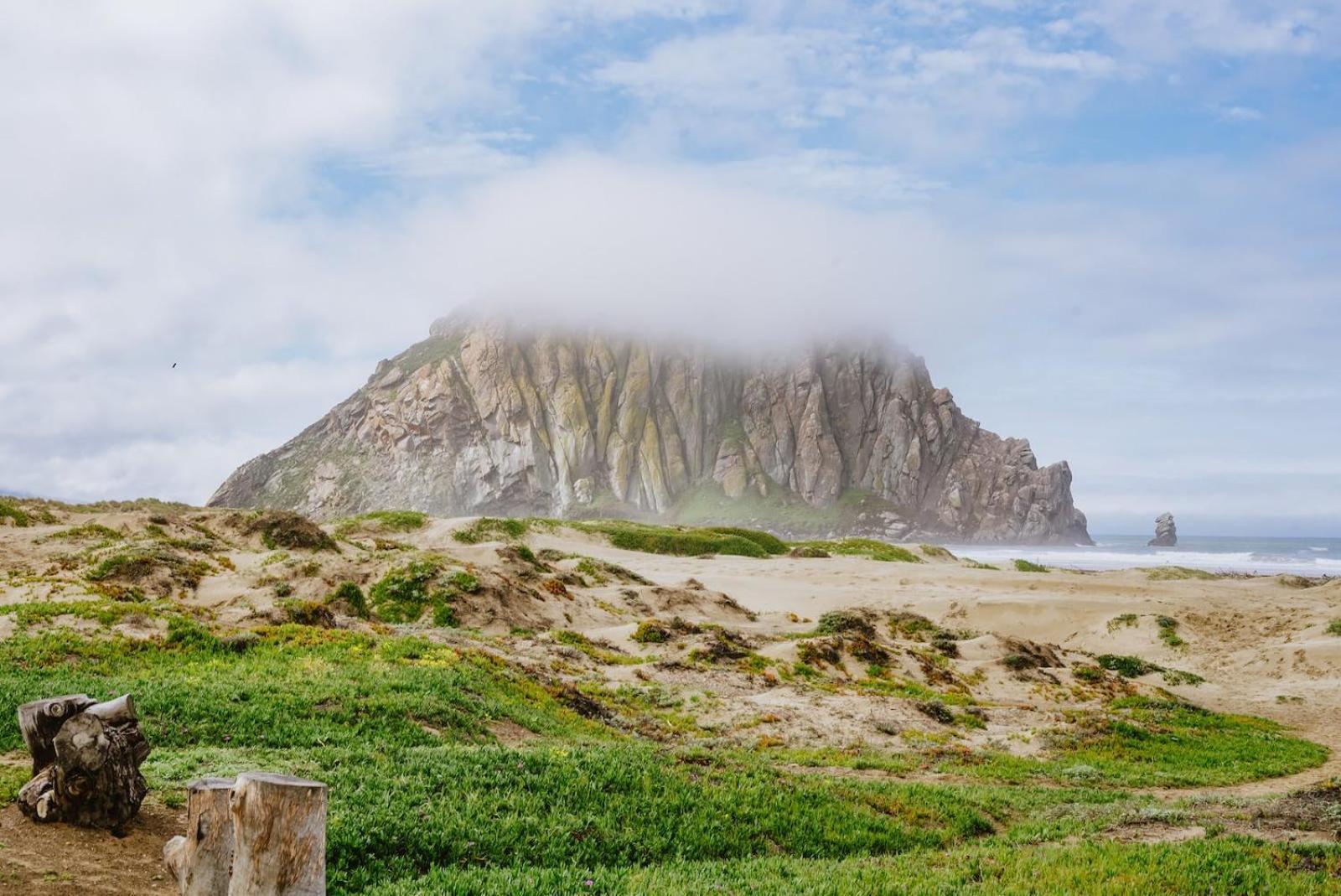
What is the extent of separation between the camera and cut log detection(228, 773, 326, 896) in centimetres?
655

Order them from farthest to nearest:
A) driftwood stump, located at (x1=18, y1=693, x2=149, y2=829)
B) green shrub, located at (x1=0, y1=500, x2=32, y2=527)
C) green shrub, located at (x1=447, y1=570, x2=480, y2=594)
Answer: green shrub, located at (x1=0, y1=500, x2=32, y2=527), green shrub, located at (x1=447, y1=570, x2=480, y2=594), driftwood stump, located at (x1=18, y1=693, x2=149, y2=829)

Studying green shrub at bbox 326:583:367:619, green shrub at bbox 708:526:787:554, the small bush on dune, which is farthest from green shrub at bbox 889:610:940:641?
green shrub at bbox 708:526:787:554

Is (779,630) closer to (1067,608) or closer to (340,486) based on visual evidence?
(1067,608)

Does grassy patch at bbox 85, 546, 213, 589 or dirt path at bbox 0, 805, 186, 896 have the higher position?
grassy patch at bbox 85, 546, 213, 589

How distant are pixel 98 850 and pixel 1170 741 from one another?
26585 mm

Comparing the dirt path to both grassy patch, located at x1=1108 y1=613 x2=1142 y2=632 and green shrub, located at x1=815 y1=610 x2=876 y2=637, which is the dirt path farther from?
grassy patch, located at x1=1108 y1=613 x2=1142 y2=632

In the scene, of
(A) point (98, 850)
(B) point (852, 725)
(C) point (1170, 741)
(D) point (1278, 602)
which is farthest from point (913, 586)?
(A) point (98, 850)

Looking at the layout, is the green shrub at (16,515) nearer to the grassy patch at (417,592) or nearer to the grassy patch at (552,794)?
the grassy patch at (417,592)

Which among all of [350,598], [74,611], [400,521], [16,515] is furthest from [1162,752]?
[400,521]

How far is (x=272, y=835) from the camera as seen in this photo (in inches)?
259

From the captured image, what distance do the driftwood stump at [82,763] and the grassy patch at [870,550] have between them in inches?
2845

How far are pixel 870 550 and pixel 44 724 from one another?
7790 cm

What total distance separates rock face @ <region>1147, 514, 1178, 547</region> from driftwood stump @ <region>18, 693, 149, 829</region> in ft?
700

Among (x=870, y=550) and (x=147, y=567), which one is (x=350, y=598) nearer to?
(x=147, y=567)
